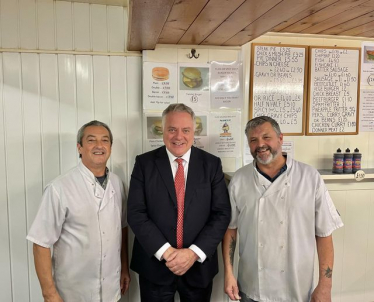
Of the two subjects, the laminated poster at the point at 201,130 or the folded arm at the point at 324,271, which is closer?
the folded arm at the point at 324,271

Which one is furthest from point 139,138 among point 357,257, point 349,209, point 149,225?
point 357,257

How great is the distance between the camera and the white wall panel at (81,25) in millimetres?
1772

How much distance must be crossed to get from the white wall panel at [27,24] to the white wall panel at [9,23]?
3 cm

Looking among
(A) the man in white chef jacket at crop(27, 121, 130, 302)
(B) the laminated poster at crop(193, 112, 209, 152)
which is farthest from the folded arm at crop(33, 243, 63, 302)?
(B) the laminated poster at crop(193, 112, 209, 152)

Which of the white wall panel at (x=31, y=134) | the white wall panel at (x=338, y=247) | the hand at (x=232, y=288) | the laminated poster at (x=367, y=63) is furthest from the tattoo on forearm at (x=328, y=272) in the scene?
the white wall panel at (x=31, y=134)

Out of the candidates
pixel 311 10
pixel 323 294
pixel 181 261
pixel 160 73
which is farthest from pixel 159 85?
pixel 323 294

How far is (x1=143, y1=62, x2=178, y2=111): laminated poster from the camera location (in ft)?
6.00

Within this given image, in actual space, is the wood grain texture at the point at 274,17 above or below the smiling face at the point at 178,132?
above

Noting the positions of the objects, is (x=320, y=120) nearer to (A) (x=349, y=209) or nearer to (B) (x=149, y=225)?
(A) (x=349, y=209)

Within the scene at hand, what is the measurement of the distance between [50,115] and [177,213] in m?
1.03

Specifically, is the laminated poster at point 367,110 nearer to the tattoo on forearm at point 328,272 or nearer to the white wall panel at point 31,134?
the tattoo on forearm at point 328,272

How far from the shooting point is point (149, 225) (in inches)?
55.3

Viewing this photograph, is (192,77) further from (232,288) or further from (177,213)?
(232,288)

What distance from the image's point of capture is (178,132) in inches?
57.4
